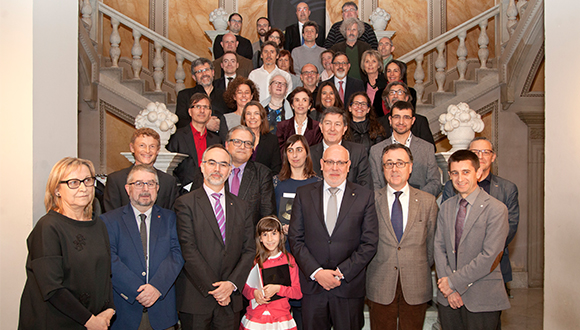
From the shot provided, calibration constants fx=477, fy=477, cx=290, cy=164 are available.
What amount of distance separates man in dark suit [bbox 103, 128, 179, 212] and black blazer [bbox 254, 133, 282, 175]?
80cm

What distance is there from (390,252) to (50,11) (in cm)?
258

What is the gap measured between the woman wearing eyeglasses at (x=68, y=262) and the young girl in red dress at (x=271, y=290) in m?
0.94

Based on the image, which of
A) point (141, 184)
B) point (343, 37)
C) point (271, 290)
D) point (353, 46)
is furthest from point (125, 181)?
point (343, 37)

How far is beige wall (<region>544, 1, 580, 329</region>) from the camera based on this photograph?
2.76 metres

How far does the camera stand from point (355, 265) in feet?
Answer: 9.75

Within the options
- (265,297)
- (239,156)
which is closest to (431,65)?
(239,156)

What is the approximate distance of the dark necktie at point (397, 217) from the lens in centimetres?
311

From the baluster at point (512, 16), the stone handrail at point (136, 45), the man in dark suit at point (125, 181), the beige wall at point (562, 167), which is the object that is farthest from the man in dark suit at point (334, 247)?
the baluster at point (512, 16)

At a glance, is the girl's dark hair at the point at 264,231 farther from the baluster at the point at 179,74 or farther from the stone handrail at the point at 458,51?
the baluster at the point at 179,74

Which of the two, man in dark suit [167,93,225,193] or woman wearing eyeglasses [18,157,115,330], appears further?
man in dark suit [167,93,225,193]

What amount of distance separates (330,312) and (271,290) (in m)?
0.41

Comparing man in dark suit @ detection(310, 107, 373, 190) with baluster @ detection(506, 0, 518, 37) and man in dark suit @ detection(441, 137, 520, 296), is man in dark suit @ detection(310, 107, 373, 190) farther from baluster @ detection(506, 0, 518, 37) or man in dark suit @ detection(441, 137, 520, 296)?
baluster @ detection(506, 0, 518, 37)

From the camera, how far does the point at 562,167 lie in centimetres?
286

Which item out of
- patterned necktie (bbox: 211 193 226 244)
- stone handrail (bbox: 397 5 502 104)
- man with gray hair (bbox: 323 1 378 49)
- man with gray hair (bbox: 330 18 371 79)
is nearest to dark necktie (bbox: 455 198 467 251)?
patterned necktie (bbox: 211 193 226 244)
